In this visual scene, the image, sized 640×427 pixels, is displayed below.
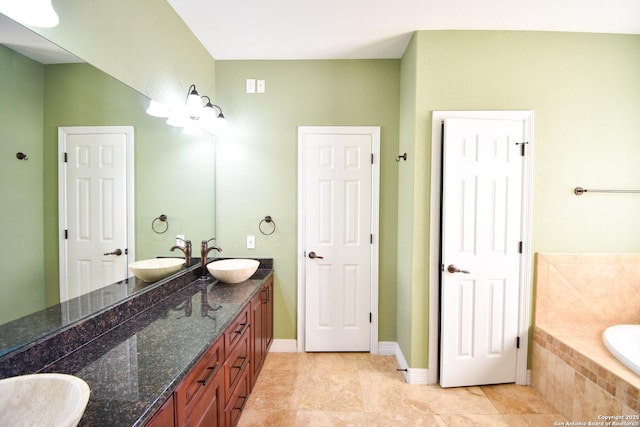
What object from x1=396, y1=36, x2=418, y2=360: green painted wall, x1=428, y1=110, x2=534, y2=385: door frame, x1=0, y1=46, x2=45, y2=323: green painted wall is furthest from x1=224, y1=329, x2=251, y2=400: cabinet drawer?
x1=428, y1=110, x2=534, y2=385: door frame

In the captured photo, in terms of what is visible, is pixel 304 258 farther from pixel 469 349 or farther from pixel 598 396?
pixel 598 396

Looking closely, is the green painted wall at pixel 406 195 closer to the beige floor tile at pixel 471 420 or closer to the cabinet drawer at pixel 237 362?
the beige floor tile at pixel 471 420


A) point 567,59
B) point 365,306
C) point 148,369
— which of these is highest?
Result: point 567,59

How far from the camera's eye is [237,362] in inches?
65.6

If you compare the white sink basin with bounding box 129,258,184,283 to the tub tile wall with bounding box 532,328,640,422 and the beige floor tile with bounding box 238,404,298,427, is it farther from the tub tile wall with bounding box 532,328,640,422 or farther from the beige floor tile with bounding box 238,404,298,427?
the tub tile wall with bounding box 532,328,640,422

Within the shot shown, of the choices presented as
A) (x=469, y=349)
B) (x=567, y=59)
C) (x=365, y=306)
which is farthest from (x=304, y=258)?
(x=567, y=59)

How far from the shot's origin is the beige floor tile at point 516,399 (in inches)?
75.0

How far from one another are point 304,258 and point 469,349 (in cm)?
152

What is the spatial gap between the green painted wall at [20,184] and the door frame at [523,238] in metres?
2.19

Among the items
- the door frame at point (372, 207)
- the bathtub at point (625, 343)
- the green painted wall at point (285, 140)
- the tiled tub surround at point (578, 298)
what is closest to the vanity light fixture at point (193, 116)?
the green painted wall at point (285, 140)

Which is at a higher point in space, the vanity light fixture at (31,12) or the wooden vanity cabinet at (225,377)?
the vanity light fixture at (31,12)

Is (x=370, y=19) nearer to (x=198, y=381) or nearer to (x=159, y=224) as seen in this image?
(x=159, y=224)

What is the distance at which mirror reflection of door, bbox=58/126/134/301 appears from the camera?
1.14 meters

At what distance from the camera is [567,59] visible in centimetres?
211
